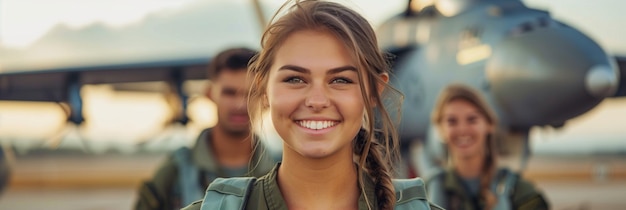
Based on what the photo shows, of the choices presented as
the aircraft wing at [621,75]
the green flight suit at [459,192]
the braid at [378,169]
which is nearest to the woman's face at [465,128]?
the green flight suit at [459,192]

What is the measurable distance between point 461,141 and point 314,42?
2081 millimetres

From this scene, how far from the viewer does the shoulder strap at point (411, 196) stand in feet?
5.07

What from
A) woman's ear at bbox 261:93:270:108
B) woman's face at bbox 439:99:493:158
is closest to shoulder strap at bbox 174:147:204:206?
woman's face at bbox 439:99:493:158

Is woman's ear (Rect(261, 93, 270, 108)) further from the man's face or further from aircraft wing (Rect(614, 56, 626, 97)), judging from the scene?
aircraft wing (Rect(614, 56, 626, 97))

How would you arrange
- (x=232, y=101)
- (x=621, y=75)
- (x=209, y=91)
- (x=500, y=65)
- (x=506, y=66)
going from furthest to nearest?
(x=621, y=75)
(x=500, y=65)
(x=506, y=66)
(x=209, y=91)
(x=232, y=101)

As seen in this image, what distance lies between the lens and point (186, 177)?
3191 millimetres

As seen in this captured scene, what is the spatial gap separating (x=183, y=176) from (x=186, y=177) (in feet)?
0.05

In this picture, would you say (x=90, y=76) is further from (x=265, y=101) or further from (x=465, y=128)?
(x=265, y=101)

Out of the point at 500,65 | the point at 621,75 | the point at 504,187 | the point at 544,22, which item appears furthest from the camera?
the point at 621,75

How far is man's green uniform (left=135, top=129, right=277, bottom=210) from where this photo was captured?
3.15 metres

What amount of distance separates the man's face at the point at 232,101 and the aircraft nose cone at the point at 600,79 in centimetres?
492

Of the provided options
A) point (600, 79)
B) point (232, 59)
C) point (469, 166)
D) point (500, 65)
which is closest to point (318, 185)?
point (232, 59)

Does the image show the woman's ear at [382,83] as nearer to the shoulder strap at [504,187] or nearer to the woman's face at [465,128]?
the shoulder strap at [504,187]

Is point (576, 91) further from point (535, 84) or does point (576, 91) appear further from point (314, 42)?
point (314, 42)
